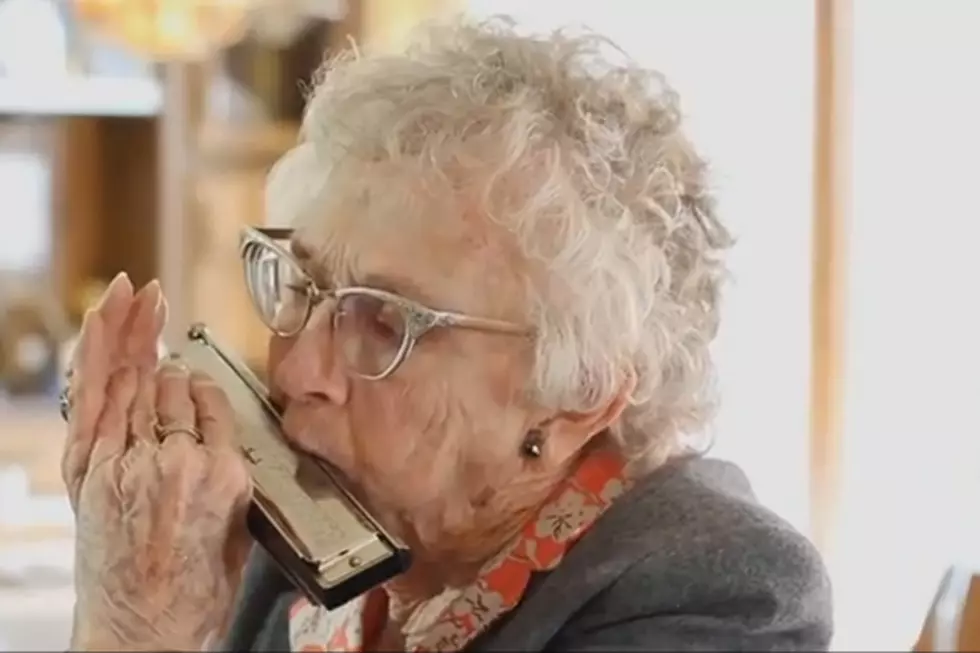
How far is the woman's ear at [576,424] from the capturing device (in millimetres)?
1151

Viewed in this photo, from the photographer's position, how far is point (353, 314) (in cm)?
114

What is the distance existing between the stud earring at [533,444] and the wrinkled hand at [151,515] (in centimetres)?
22

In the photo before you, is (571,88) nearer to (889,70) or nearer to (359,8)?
(889,70)

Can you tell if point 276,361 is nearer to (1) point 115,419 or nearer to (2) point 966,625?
(1) point 115,419

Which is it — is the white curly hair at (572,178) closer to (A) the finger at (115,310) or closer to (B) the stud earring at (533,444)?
(B) the stud earring at (533,444)

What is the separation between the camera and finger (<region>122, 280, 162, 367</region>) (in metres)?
1.16

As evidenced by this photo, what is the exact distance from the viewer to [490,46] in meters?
1.17

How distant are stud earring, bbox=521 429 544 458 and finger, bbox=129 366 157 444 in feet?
0.94

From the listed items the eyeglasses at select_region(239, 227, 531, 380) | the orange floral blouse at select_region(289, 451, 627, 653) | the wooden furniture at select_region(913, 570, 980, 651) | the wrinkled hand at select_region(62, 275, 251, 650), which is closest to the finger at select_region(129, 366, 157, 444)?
the wrinkled hand at select_region(62, 275, 251, 650)

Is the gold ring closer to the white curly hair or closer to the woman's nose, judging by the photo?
the woman's nose

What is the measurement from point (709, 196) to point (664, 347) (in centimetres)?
13

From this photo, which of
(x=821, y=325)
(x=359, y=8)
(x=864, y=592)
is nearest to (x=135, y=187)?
(x=359, y=8)

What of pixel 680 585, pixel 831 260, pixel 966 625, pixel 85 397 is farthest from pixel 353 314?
pixel 831 260

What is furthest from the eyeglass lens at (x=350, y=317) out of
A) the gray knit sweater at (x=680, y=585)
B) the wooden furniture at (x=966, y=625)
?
the wooden furniture at (x=966, y=625)
